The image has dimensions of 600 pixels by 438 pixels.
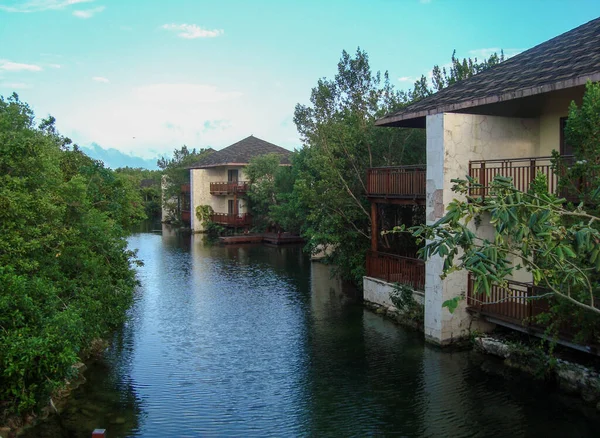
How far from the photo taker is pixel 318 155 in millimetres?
21359

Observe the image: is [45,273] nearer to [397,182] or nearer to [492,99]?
[397,182]

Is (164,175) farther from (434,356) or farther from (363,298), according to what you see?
(434,356)

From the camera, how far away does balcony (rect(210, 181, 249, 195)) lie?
46.0 meters

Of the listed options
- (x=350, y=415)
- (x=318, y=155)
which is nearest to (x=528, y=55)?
(x=318, y=155)

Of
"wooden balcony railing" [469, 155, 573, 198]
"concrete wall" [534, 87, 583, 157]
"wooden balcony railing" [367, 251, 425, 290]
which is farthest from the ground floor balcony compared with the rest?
"concrete wall" [534, 87, 583, 157]

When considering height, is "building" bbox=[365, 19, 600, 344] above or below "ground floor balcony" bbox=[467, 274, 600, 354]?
above

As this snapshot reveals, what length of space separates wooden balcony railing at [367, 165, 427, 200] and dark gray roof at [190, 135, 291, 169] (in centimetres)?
2899

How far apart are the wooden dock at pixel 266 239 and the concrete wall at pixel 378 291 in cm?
1997

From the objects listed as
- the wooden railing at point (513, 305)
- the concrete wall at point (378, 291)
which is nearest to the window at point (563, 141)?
the wooden railing at point (513, 305)

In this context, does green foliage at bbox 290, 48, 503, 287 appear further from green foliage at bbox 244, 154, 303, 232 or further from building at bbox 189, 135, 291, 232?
building at bbox 189, 135, 291, 232

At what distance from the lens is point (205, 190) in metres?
50.3

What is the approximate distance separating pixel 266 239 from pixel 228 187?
7.96m

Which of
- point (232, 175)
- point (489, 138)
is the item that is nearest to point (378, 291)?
point (489, 138)

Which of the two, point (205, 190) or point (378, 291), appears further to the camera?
point (205, 190)
